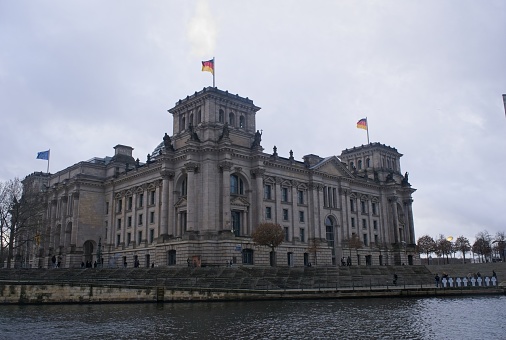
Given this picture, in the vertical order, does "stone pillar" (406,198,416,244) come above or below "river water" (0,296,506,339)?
above

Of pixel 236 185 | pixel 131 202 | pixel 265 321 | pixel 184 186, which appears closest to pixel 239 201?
pixel 236 185

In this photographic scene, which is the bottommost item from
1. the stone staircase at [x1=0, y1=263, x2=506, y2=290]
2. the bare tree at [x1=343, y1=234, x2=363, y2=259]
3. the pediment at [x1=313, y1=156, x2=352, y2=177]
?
the stone staircase at [x1=0, y1=263, x2=506, y2=290]

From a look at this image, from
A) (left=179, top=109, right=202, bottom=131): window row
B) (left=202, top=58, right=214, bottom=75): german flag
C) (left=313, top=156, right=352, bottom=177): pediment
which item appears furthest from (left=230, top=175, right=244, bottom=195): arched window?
(left=202, top=58, right=214, bottom=75): german flag

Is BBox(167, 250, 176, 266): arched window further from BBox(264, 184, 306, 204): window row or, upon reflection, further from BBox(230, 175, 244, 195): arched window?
BBox(264, 184, 306, 204): window row

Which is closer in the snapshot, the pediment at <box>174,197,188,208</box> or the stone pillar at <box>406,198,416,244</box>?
the pediment at <box>174,197,188,208</box>

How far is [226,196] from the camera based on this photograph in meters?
71.6

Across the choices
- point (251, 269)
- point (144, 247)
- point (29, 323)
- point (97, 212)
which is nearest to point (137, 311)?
point (29, 323)

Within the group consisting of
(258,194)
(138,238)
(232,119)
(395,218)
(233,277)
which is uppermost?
(232,119)

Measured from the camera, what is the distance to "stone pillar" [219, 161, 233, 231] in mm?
70688

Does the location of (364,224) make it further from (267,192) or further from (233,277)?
(233,277)

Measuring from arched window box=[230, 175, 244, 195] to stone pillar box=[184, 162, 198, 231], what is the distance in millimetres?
6313

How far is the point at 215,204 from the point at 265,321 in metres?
42.8

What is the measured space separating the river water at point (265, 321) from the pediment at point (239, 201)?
33.1 metres

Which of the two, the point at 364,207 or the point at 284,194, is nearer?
the point at 284,194
